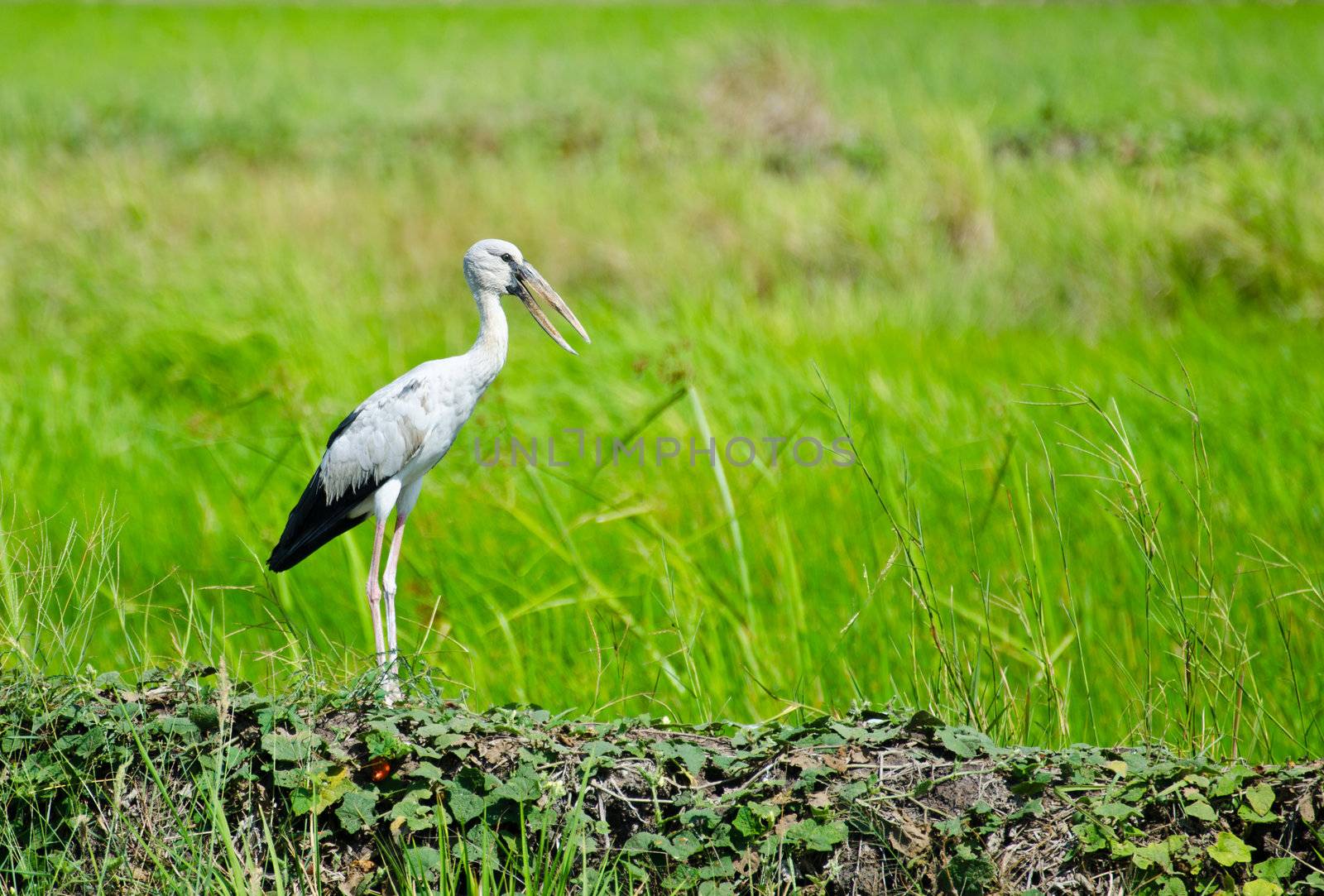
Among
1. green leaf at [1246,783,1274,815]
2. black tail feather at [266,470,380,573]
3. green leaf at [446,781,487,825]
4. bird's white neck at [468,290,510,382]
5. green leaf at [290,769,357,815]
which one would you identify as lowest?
green leaf at [1246,783,1274,815]

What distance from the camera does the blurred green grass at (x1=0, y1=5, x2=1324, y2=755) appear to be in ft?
10.8

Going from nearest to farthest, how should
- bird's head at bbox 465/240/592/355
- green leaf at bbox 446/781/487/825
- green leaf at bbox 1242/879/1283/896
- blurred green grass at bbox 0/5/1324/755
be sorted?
bird's head at bbox 465/240/592/355 < green leaf at bbox 1242/879/1283/896 < green leaf at bbox 446/781/487/825 < blurred green grass at bbox 0/5/1324/755

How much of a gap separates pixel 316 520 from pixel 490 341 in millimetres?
657

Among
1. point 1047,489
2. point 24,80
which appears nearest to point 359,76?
point 24,80

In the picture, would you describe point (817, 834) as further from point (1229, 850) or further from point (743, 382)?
point (743, 382)

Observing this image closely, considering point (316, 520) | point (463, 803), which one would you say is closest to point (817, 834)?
point (463, 803)

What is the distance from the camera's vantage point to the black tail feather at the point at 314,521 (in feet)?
7.80

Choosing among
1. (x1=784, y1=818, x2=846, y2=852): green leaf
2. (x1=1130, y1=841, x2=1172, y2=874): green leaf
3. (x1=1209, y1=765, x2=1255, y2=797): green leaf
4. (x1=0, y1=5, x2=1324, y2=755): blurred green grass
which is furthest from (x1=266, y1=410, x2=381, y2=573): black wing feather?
(x1=1209, y1=765, x2=1255, y2=797): green leaf

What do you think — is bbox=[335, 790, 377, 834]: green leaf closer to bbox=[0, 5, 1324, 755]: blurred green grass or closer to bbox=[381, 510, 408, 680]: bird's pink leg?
bbox=[381, 510, 408, 680]: bird's pink leg

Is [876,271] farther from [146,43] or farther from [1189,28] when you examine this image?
[146,43]

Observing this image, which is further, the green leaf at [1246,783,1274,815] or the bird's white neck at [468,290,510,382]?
the green leaf at [1246,783,1274,815]

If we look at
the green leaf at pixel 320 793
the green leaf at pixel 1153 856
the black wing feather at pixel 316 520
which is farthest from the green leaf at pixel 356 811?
the green leaf at pixel 1153 856

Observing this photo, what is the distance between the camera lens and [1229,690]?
328cm

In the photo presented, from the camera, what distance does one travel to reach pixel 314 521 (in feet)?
8.02
